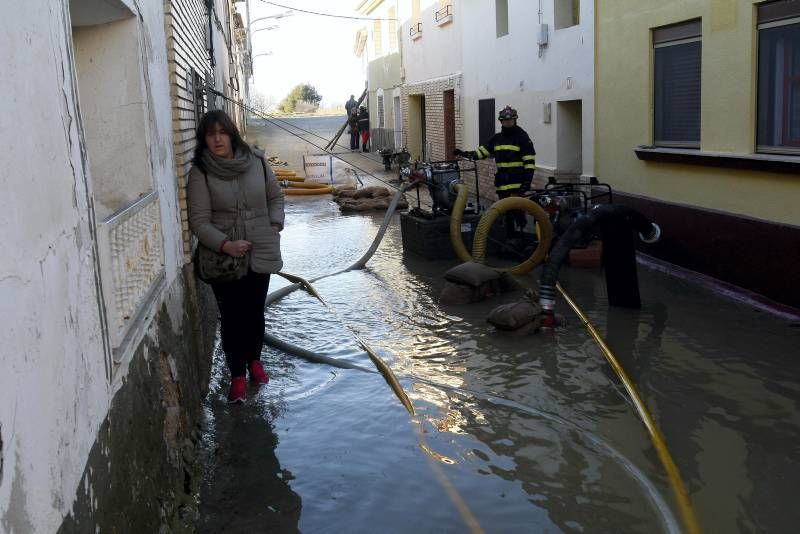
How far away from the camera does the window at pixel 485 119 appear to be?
55.6 ft

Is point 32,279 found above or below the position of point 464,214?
above

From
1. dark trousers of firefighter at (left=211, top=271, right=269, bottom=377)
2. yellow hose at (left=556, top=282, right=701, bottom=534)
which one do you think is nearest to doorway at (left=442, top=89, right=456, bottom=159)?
yellow hose at (left=556, top=282, right=701, bottom=534)

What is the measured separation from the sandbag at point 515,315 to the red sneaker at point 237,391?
222cm

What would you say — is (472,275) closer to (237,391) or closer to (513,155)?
(513,155)

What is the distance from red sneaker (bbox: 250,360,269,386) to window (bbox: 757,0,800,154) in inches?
186

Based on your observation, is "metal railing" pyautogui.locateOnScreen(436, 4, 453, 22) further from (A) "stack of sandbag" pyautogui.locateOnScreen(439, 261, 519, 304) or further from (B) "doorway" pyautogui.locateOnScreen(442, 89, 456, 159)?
(A) "stack of sandbag" pyautogui.locateOnScreen(439, 261, 519, 304)

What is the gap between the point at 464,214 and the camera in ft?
35.4

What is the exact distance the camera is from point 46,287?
7.72ft

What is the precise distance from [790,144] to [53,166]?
21.9 ft

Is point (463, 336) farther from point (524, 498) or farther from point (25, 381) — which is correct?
point (25, 381)

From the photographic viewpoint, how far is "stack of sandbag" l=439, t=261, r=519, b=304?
8.31 meters

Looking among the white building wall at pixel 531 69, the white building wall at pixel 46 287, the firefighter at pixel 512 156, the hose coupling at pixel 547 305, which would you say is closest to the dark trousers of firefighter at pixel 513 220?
the firefighter at pixel 512 156

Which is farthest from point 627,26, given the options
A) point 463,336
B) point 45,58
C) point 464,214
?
point 45,58

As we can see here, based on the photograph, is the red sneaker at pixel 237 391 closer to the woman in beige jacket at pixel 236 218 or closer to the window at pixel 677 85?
the woman in beige jacket at pixel 236 218
